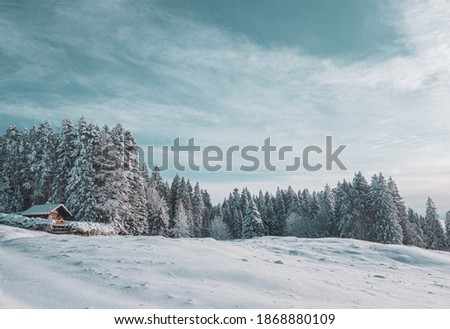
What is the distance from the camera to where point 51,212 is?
1200 inches

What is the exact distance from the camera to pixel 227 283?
8.63m

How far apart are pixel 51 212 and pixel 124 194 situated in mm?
7336

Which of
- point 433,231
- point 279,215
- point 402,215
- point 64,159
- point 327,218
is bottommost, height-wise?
point 433,231

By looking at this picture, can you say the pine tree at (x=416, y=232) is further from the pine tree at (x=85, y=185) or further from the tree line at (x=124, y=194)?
the pine tree at (x=85, y=185)

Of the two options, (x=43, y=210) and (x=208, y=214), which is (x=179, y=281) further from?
(x=208, y=214)

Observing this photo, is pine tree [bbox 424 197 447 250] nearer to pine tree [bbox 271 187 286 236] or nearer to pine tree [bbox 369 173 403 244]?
pine tree [bbox 369 173 403 244]

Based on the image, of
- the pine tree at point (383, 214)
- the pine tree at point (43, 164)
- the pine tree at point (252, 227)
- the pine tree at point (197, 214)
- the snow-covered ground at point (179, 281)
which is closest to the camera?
the snow-covered ground at point (179, 281)

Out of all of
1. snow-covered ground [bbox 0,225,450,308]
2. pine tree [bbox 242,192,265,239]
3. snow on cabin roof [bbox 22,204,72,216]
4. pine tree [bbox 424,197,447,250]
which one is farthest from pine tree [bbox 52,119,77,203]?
pine tree [bbox 424,197,447,250]

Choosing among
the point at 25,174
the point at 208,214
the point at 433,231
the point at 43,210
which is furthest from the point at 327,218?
the point at 25,174

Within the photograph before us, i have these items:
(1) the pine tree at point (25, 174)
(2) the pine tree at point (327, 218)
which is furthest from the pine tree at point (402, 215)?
(1) the pine tree at point (25, 174)

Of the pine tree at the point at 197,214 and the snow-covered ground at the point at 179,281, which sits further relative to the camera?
the pine tree at the point at 197,214

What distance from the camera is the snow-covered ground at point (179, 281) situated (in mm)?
6969

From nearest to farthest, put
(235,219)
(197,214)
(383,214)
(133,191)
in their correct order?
(133,191) → (383,214) → (197,214) → (235,219)

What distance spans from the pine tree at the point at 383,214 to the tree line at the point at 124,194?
13cm
